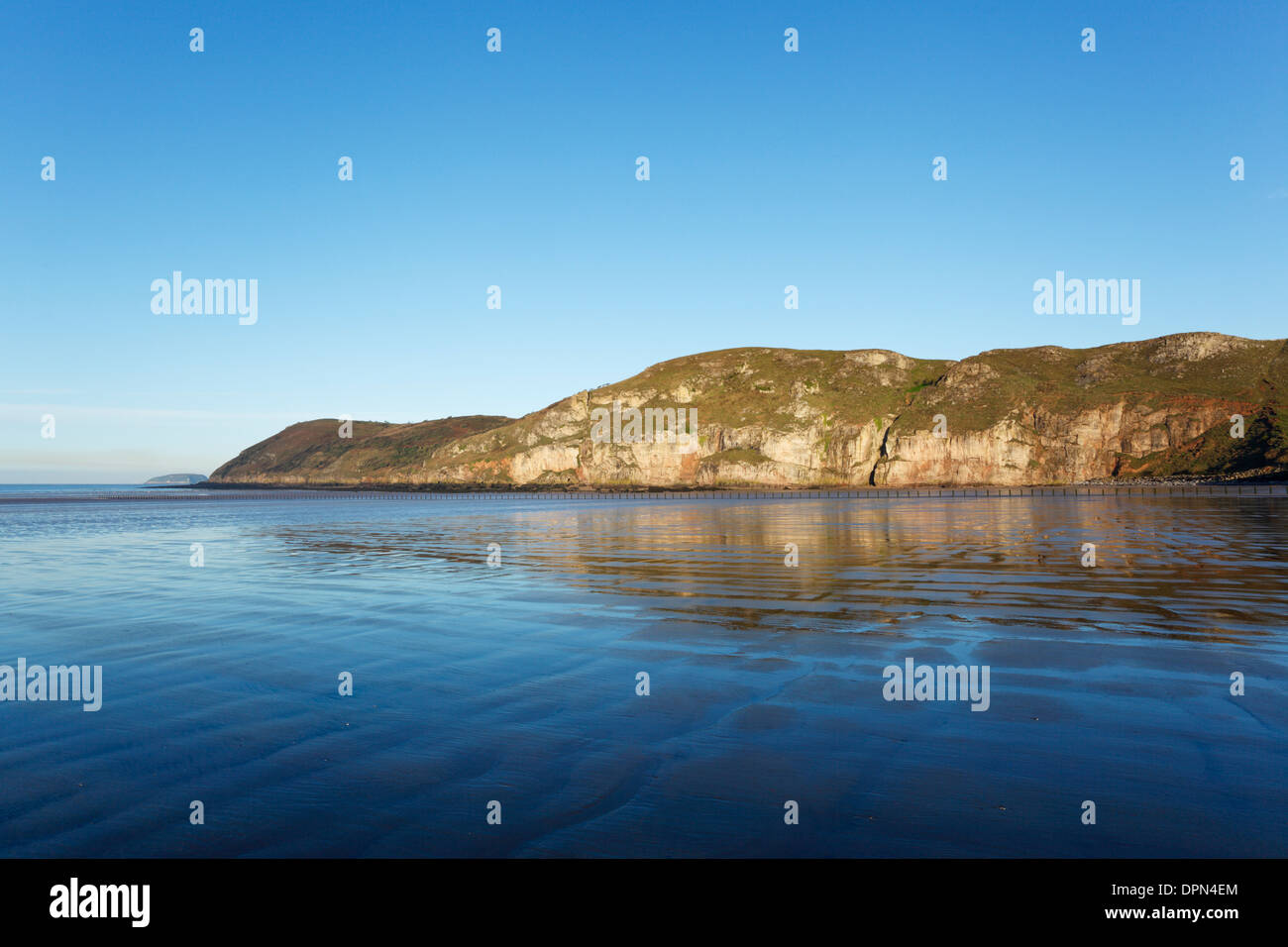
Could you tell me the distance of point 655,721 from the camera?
909cm

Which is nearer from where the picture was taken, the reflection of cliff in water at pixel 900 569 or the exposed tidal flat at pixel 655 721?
the exposed tidal flat at pixel 655 721

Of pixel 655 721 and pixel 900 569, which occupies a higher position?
pixel 655 721

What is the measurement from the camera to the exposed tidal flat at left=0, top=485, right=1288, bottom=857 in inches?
240

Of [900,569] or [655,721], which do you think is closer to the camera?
[655,721]

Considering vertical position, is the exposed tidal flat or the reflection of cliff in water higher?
the exposed tidal flat

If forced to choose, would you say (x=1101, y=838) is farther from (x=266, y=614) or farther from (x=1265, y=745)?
(x=266, y=614)

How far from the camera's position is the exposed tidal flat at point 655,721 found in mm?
6086

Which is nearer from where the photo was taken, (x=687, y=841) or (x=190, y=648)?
(x=687, y=841)

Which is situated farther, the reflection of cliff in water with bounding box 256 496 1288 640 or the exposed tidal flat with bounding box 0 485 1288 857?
the reflection of cliff in water with bounding box 256 496 1288 640

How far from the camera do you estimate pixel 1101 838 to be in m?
5.80

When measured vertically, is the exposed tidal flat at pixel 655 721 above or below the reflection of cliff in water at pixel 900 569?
above
